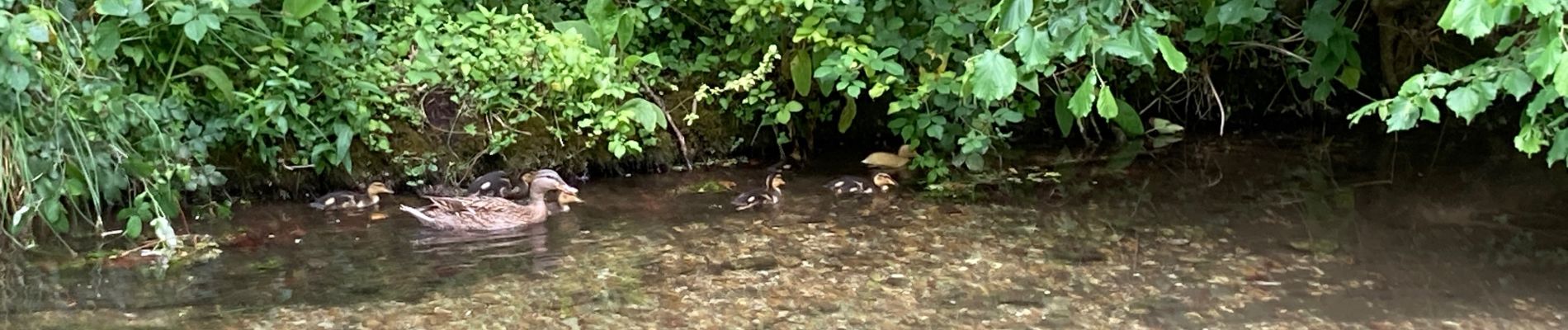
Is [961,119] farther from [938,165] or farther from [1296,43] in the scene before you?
[1296,43]

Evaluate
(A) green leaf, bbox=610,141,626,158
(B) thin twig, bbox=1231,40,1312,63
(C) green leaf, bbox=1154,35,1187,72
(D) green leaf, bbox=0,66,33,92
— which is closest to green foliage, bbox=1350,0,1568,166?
(C) green leaf, bbox=1154,35,1187,72

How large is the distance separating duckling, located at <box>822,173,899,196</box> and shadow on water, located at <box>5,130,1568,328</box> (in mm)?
125

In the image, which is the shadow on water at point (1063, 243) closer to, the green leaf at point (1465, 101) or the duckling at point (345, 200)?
the duckling at point (345, 200)

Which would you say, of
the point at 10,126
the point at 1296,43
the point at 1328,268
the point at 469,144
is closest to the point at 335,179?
the point at 469,144

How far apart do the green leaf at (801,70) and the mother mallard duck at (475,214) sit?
1.68 meters

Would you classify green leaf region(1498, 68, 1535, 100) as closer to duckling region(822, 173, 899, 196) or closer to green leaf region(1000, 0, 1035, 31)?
green leaf region(1000, 0, 1035, 31)

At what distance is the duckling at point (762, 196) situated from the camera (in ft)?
21.5

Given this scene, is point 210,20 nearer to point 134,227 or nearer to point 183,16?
point 183,16

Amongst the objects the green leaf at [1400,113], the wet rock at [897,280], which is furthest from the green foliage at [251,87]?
the green leaf at [1400,113]

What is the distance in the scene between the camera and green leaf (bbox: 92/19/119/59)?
5594mm

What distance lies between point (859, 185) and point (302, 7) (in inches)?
105

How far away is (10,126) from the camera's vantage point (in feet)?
17.0

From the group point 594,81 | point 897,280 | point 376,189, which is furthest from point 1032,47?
point 376,189

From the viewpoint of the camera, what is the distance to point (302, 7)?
6105 millimetres
